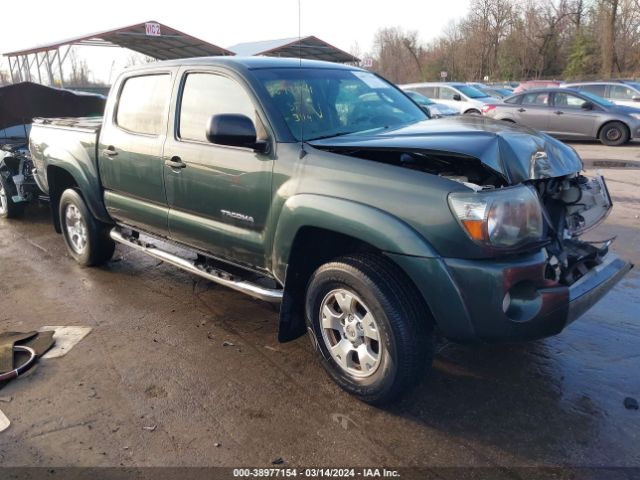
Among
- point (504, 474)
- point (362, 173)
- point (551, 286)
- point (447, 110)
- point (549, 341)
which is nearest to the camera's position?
point (504, 474)

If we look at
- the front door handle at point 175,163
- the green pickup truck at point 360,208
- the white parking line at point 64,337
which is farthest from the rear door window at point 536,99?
the white parking line at point 64,337

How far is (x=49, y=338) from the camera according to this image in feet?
13.5

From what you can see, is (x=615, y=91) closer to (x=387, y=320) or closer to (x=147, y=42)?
(x=387, y=320)

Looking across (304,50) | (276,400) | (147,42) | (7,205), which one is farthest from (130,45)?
(276,400)

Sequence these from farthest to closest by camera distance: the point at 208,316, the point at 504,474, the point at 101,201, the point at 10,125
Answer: the point at 10,125 → the point at 101,201 → the point at 208,316 → the point at 504,474

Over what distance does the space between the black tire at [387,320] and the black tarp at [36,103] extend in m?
7.46

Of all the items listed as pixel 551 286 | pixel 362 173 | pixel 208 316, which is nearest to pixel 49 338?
pixel 208 316

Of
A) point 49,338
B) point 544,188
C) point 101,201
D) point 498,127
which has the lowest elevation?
point 49,338

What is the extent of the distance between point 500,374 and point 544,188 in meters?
1.19

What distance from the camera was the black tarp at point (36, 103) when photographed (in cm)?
860

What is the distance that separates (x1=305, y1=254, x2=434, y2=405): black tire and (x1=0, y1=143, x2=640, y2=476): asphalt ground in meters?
0.19

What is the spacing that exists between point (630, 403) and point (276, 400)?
2002 millimetres

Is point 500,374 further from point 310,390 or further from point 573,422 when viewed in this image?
point 310,390

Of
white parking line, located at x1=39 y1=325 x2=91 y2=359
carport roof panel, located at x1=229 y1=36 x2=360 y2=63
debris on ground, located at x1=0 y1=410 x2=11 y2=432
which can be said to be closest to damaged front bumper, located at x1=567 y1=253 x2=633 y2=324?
debris on ground, located at x1=0 y1=410 x2=11 y2=432
